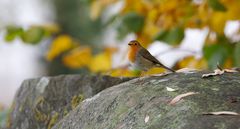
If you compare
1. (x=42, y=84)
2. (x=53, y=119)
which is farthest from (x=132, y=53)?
(x=53, y=119)

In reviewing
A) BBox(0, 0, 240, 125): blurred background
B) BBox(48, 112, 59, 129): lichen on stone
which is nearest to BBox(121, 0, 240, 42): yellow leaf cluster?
BBox(0, 0, 240, 125): blurred background

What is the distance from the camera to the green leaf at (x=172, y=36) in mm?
5354

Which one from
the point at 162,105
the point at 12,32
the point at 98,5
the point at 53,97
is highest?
the point at 98,5

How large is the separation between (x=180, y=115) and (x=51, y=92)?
61.4 inches

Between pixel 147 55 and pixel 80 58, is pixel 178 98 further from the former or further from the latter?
pixel 80 58

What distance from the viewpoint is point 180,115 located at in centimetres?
322

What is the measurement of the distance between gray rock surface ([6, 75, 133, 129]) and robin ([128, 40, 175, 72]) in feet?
1.27

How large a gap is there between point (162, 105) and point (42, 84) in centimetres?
143

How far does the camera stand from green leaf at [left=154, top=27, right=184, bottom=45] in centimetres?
535

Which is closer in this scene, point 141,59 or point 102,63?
point 141,59

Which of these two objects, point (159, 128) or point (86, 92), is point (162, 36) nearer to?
point (86, 92)

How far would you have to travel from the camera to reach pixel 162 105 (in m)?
3.39

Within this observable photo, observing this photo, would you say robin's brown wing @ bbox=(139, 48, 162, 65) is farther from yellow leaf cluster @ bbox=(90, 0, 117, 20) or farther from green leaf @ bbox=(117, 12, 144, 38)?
yellow leaf cluster @ bbox=(90, 0, 117, 20)

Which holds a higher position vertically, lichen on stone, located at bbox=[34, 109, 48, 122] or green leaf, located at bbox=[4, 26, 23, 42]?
green leaf, located at bbox=[4, 26, 23, 42]
